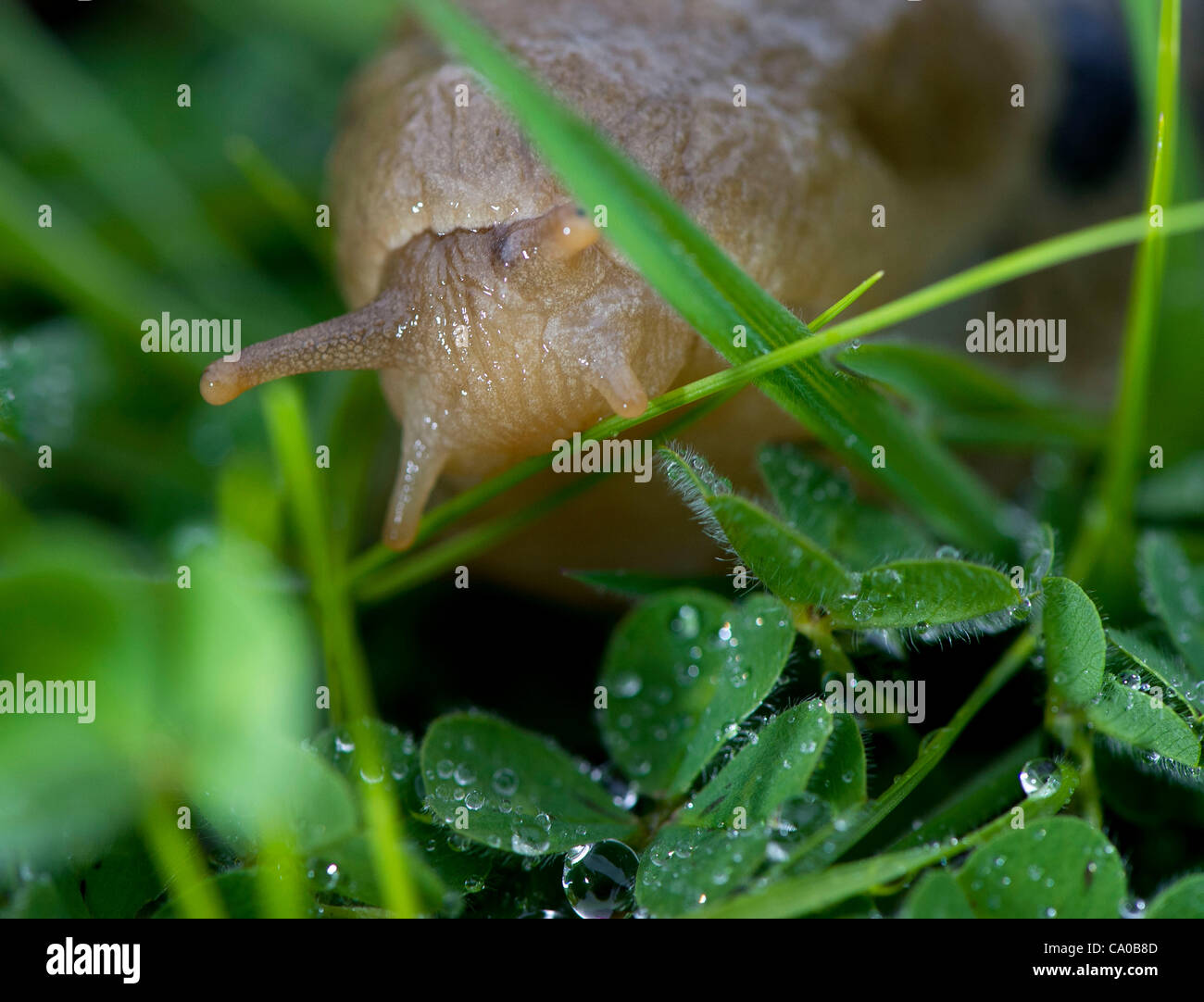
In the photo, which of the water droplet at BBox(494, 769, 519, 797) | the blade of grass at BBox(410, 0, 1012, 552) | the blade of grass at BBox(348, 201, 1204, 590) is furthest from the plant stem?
the blade of grass at BBox(410, 0, 1012, 552)

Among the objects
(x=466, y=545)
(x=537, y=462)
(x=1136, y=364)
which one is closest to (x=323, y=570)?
(x=466, y=545)

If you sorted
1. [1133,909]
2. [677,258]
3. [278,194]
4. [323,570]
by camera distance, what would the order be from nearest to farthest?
[1133,909]
[677,258]
[323,570]
[278,194]

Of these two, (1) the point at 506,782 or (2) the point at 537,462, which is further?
(2) the point at 537,462

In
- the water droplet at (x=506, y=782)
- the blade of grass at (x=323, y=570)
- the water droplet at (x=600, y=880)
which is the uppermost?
the blade of grass at (x=323, y=570)

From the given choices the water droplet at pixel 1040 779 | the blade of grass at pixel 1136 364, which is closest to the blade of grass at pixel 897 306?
the blade of grass at pixel 1136 364

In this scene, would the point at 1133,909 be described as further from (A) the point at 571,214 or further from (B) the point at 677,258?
(A) the point at 571,214

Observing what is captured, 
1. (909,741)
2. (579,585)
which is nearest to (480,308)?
(579,585)

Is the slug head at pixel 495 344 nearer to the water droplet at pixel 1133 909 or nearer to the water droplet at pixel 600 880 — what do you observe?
the water droplet at pixel 600 880
